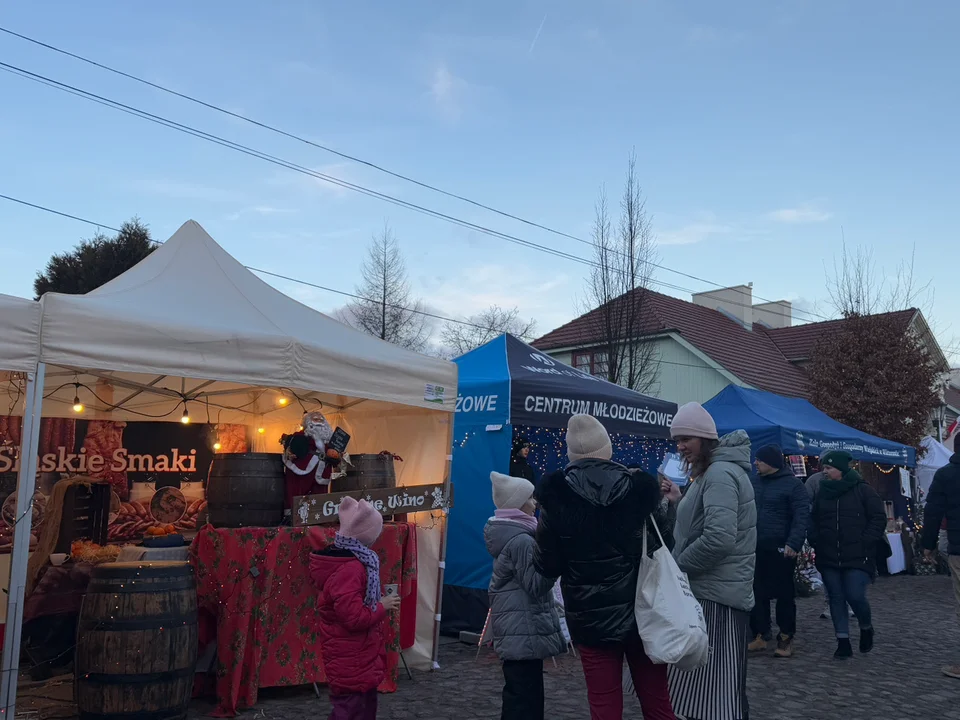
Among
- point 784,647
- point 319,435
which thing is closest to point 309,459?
point 319,435

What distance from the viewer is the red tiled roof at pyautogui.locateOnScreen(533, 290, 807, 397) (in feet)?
78.5

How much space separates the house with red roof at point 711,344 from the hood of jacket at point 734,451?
1511 cm

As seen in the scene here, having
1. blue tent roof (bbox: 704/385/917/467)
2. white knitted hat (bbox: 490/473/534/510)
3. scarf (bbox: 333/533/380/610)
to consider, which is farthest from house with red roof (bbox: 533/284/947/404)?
scarf (bbox: 333/533/380/610)

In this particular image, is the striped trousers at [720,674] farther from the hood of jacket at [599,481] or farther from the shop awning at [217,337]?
the shop awning at [217,337]

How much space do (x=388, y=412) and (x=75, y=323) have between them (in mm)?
3290

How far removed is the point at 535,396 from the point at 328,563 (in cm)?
440

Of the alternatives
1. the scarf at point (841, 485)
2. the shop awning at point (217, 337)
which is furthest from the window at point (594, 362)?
the shop awning at point (217, 337)

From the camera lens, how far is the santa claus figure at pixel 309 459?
5.86 metres

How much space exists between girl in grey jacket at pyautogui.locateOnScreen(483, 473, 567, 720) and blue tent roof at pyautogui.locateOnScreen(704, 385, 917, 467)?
293 inches

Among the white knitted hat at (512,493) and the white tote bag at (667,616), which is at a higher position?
the white knitted hat at (512,493)

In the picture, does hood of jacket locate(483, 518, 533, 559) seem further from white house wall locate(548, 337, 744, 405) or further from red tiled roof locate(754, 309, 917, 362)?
red tiled roof locate(754, 309, 917, 362)

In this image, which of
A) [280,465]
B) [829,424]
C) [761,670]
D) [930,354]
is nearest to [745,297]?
[930,354]

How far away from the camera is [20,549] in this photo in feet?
14.1

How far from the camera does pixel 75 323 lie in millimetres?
4574
